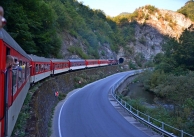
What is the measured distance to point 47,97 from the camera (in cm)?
2084

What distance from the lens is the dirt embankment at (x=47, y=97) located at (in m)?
11.1

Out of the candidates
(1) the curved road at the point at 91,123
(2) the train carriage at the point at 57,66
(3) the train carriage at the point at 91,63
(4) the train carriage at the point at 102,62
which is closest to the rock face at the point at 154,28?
(4) the train carriage at the point at 102,62

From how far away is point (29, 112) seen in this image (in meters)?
12.1

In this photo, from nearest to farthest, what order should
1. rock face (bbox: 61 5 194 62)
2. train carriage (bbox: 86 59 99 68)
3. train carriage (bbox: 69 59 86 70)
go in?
1. train carriage (bbox: 69 59 86 70)
2. train carriage (bbox: 86 59 99 68)
3. rock face (bbox: 61 5 194 62)

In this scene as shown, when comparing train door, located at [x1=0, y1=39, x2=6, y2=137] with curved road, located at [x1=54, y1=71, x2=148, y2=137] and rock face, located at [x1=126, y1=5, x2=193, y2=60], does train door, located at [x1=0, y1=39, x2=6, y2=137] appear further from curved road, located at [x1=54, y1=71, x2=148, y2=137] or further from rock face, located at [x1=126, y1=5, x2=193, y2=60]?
rock face, located at [x1=126, y1=5, x2=193, y2=60]

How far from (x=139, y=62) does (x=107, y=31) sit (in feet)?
66.1

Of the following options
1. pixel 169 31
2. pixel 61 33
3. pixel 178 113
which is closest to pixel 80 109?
pixel 178 113

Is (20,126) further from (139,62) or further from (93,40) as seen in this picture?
(139,62)

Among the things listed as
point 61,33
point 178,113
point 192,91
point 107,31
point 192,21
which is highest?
point 192,21

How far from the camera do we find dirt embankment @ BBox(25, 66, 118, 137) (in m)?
11.1

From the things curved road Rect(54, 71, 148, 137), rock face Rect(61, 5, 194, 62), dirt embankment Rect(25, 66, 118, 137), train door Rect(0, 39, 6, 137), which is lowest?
curved road Rect(54, 71, 148, 137)

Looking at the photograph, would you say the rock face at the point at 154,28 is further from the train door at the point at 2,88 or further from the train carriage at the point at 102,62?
the train door at the point at 2,88

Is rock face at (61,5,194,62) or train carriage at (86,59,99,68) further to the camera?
rock face at (61,5,194,62)

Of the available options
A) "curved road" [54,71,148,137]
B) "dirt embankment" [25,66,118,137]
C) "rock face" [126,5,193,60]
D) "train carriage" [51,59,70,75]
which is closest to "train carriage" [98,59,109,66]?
"dirt embankment" [25,66,118,137]
